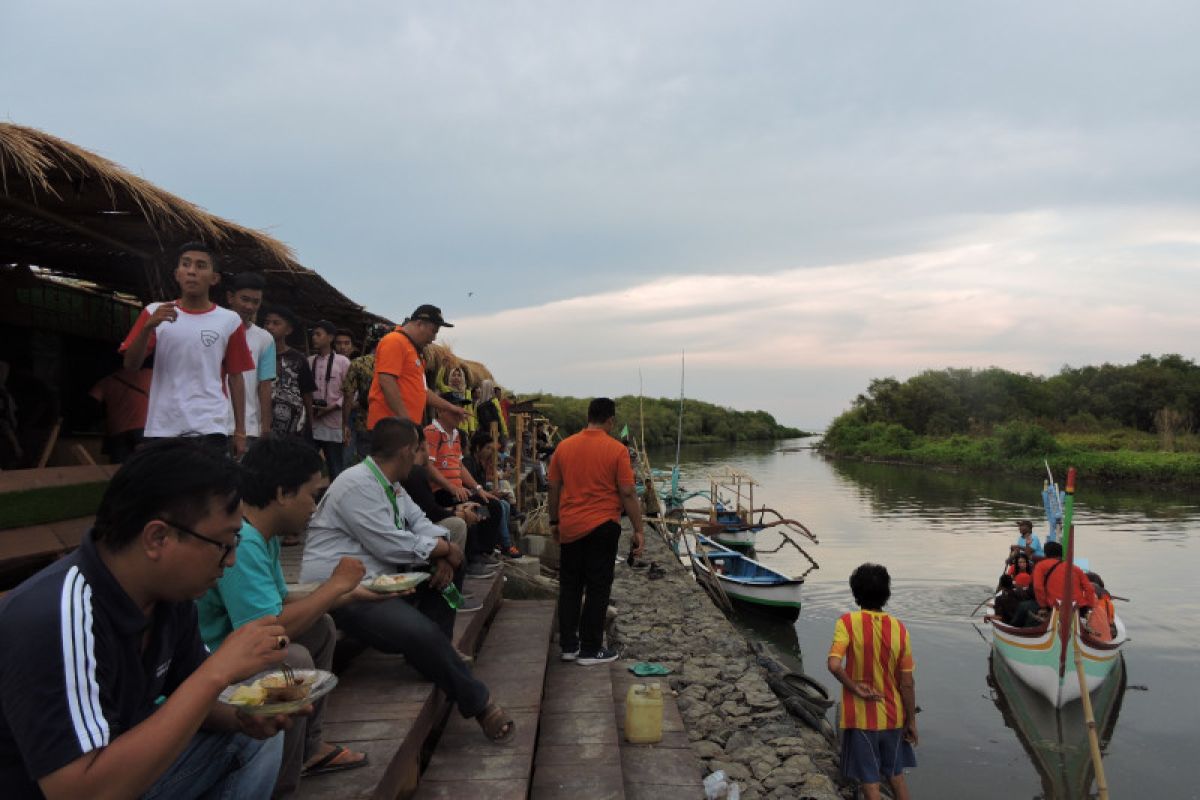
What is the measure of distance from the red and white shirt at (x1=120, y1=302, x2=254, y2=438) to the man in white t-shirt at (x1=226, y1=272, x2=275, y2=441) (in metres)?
0.55

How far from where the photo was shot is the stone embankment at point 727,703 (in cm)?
600

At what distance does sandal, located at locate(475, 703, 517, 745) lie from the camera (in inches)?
150

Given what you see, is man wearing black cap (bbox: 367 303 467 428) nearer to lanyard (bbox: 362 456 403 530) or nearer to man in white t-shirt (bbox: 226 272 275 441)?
man in white t-shirt (bbox: 226 272 275 441)

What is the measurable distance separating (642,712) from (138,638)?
353 centimetres

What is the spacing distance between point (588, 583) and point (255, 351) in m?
2.80

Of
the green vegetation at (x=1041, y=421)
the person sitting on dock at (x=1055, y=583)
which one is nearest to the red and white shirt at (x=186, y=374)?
the person sitting on dock at (x=1055, y=583)

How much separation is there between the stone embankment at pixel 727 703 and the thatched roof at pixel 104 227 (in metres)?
5.05

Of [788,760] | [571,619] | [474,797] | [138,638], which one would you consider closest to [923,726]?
[788,760]

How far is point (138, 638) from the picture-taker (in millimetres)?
1791

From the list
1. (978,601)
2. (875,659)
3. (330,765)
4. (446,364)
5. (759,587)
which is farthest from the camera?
(978,601)

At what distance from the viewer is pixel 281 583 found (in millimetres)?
2939

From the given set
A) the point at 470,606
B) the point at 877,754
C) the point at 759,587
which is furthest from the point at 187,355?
the point at 759,587

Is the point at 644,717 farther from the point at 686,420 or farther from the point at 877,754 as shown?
the point at 686,420

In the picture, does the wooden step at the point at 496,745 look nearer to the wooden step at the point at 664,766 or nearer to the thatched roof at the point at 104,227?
the wooden step at the point at 664,766
